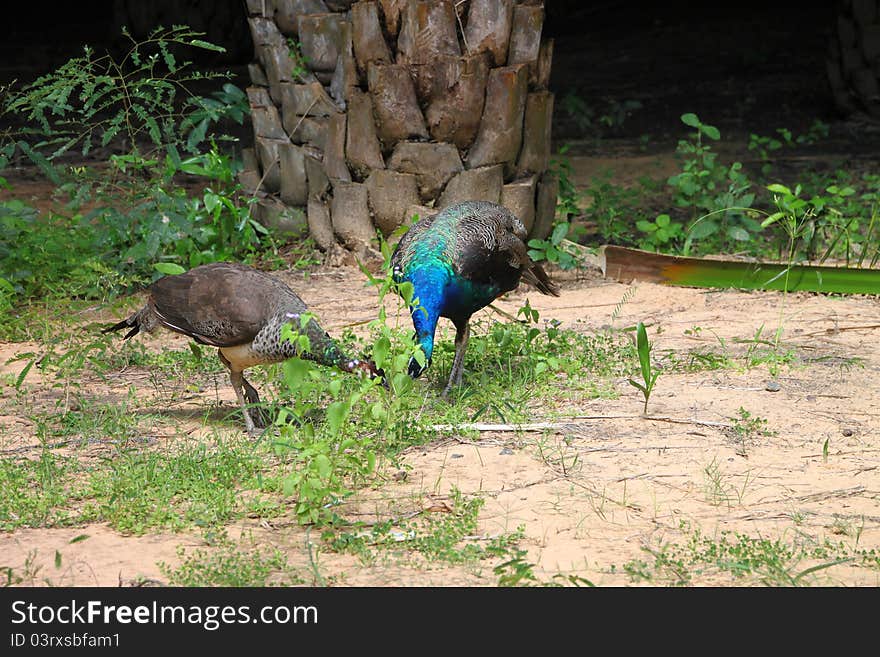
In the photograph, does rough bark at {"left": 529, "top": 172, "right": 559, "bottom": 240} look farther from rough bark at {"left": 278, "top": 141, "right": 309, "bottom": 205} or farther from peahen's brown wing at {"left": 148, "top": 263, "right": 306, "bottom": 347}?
peahen's brown wing at {"left": 148, "top": 263, "right": 306, "bottom": 347}

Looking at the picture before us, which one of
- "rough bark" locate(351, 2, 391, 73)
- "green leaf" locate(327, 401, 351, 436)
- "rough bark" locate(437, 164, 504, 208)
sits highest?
"rough bark" locate(351, 2, 391, 73)

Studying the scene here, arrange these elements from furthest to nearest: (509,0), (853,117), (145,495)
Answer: (853,117) → (509,0) → (145,495)

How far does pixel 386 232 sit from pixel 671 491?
10.7 ft

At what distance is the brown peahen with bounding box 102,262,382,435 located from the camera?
427 cm

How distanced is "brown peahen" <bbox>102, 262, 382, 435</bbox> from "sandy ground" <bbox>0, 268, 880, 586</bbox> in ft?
1.44

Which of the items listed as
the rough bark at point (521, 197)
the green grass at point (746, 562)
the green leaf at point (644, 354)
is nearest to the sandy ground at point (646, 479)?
the green grass at point (746, 562)

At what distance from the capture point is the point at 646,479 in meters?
3.90

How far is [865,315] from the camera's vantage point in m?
5.78

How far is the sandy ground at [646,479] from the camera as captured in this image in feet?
10.8

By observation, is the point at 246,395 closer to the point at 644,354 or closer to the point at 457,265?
the point at 457,265

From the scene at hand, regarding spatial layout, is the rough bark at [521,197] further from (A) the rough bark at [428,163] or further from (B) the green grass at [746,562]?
(B) the green grass at [746,562]

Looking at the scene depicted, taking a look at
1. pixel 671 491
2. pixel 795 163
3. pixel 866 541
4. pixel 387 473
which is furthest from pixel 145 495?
pixel 795 163

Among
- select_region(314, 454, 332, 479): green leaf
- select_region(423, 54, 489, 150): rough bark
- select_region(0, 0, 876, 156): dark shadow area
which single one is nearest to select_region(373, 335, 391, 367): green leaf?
select_region(314, 454, 332, 479): green leaf

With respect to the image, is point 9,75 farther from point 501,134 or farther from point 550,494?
point 550,494
